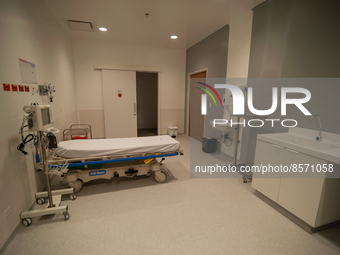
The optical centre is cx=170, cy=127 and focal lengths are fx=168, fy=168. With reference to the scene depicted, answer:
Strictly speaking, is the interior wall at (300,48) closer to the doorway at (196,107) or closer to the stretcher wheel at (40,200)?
the doorway at (196,107)

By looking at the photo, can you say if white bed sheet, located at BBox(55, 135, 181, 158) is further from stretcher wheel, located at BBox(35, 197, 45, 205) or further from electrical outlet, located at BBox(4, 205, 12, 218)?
electrical outlet, located at BBox(4, 205, 12, 218)

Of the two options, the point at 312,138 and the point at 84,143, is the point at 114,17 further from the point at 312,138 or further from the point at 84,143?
the point at 312,138

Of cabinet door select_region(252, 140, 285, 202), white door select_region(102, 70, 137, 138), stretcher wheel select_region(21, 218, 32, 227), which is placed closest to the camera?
stretcher wheel select_region(21, 218, 32, 227)

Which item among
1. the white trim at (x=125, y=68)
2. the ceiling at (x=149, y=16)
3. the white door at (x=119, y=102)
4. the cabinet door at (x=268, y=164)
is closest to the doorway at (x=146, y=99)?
the white door at (x=119, y=102)

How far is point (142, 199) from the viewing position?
2389 millimetres

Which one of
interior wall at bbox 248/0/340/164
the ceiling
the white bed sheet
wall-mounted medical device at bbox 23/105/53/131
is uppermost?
the ceiling

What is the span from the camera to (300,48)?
7.58 ft

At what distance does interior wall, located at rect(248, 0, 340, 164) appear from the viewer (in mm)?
1991

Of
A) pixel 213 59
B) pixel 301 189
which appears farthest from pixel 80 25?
pixel 301 189

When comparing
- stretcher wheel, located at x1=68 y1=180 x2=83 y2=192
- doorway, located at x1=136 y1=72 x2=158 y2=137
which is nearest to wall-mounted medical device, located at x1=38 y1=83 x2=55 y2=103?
stretcher wheel, located at x1=68 y1=180 x2=83 y2=192

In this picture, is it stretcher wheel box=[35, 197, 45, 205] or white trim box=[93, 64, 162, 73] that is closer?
stretcher wheel box=[35, 197, 45, 205]

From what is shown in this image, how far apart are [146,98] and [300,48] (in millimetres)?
5654

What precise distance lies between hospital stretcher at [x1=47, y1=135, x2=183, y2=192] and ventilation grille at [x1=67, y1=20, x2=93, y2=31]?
2.73 metres

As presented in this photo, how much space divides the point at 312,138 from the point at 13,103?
3.61m
